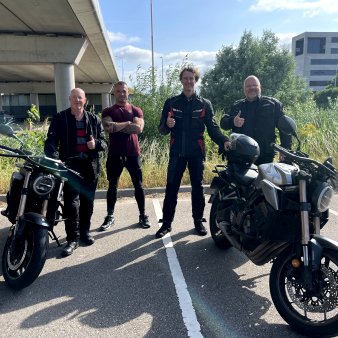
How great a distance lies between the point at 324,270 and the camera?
234 cm

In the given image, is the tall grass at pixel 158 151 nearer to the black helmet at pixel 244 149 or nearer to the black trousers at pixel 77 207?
the black trousers at pixel 77 207

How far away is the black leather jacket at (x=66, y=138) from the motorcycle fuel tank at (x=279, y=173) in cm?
202

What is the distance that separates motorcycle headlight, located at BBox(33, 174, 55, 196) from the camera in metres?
3.24

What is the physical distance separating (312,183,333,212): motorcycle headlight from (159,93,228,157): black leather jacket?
5.87ft

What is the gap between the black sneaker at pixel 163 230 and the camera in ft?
14.4

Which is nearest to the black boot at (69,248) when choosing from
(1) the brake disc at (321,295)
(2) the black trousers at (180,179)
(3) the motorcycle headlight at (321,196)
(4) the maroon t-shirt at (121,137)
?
(2) the black trousers at (180,179)

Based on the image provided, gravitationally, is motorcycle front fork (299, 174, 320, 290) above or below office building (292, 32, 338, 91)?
below

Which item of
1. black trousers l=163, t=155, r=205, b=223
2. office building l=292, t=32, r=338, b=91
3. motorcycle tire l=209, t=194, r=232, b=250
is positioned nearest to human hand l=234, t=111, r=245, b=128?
black trousers l=163, t=155, r=205, b=223

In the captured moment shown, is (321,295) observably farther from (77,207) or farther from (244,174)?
(77,207)

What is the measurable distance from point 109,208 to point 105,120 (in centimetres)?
124

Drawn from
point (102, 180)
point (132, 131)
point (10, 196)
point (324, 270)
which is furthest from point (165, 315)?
point (102, 180)

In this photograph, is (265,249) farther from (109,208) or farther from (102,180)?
(102,180)

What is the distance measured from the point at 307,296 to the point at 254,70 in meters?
29.1

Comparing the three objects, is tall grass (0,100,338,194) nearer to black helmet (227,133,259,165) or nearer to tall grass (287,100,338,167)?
tall grass (287,100,338,167)
